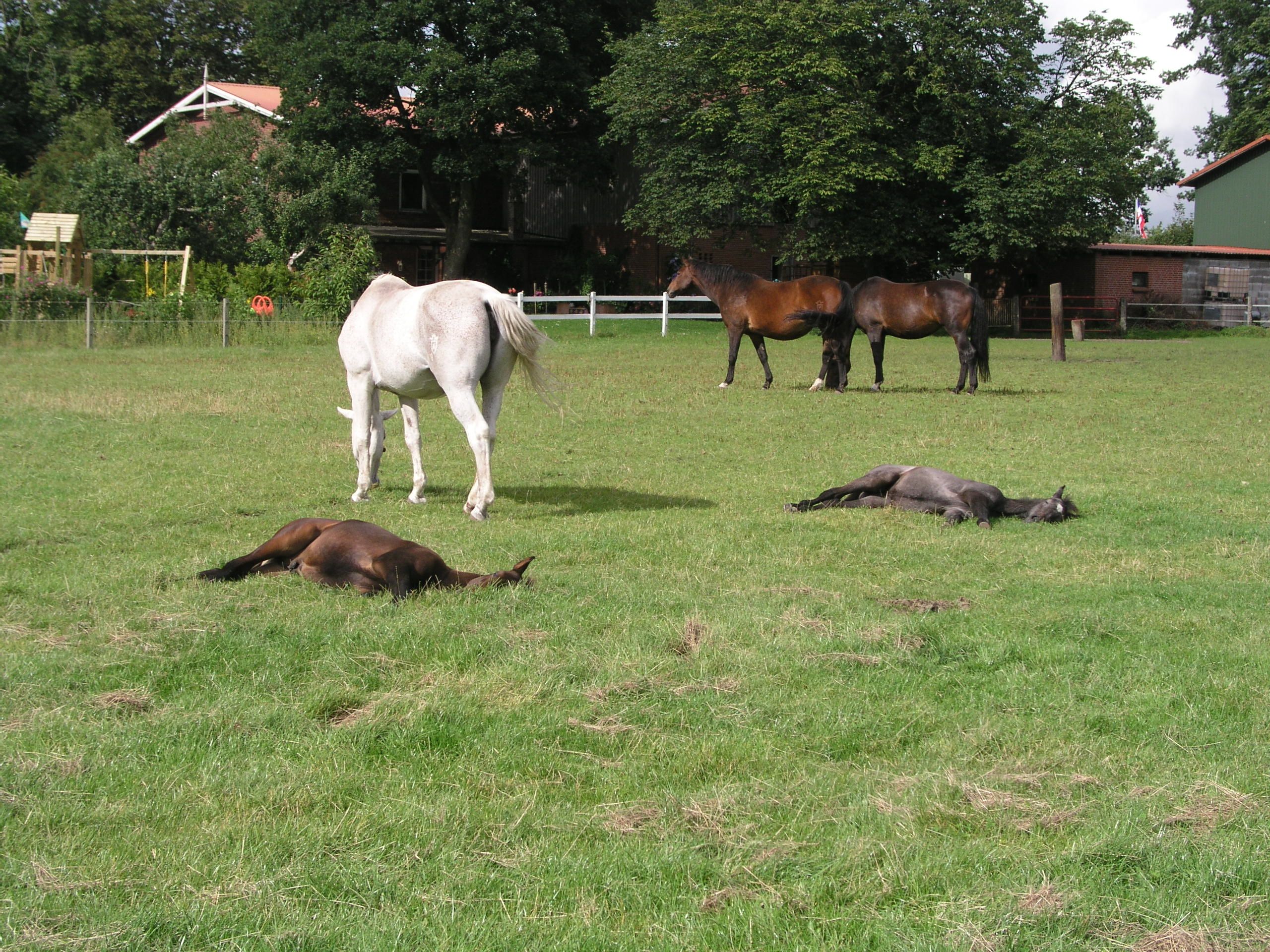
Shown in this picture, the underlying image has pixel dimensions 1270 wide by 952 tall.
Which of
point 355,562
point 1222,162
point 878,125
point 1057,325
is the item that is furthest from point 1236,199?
point 355,562

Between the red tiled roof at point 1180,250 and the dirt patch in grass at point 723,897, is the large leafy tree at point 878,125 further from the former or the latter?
the dirt patch in grass at point 723,897

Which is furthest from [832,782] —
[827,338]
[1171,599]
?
[827,338]

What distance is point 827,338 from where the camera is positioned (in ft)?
64.7

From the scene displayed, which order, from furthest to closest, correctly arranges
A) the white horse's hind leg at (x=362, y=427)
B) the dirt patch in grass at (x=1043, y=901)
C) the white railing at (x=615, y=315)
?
the white railing at (x=615, y=315)
the white horse's hind leg at (x=362, y=427)
the dirt patch in grass at (x=1043, y=901)

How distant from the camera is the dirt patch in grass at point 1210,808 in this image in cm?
390

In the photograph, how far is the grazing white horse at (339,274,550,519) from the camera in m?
9.12

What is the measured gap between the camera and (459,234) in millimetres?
43375

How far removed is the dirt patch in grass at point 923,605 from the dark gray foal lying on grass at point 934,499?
252 centimetres

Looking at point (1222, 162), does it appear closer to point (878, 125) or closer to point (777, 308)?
point (878, 125)

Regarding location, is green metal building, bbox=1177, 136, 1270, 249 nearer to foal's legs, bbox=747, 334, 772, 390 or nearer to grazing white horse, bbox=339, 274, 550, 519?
foal's legs, bbox=747, 334, 772, 390

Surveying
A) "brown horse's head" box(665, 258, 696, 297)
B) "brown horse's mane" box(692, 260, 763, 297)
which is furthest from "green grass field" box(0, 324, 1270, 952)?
"brown horse's head" box(665, 258, 696, 297)

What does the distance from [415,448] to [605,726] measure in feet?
18.4

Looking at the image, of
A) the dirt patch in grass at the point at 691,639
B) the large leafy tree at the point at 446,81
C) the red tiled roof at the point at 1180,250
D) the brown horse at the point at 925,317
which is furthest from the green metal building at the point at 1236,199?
the dirt patch in grass at the point at 691,639

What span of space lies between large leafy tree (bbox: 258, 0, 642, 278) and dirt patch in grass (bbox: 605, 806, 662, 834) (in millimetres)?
36446
